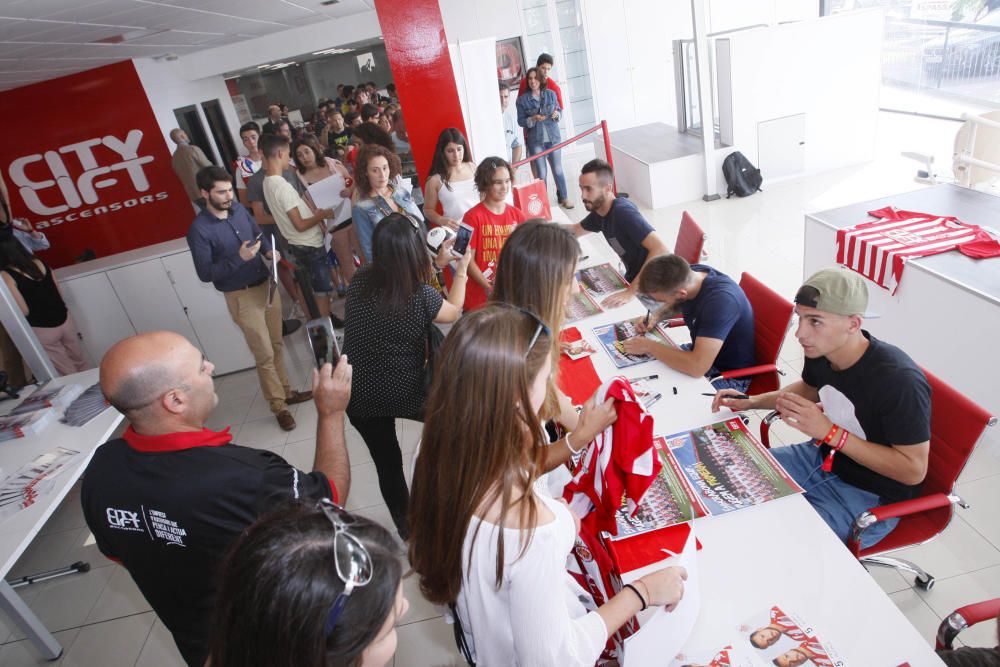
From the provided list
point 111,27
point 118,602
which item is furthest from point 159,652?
point 111,27

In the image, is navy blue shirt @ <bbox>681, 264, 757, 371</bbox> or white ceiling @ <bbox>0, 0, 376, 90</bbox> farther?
white ceiling @ <bbox>0, 0, 376, 90</bbox>

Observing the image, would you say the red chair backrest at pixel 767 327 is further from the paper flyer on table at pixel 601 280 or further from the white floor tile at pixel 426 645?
the white floor tile at pixel 426 645

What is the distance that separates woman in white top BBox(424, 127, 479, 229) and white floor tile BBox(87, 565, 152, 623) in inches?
123

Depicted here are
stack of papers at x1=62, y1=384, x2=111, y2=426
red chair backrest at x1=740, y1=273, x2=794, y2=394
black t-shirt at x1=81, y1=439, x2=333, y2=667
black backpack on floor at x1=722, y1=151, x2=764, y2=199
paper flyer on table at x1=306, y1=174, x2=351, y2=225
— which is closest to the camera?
black t-shirt at x1=81, y1=439, x2=333, y2=667

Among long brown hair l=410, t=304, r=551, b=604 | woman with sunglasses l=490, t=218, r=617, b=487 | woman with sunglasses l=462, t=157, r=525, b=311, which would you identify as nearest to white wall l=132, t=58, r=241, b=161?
woman with sunglasses l=462, t=157, r=525, b=311

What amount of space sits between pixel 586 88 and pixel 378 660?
1087 cm

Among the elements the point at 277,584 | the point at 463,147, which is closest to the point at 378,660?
the point at 277,584

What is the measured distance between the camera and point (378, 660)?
3.20 ft

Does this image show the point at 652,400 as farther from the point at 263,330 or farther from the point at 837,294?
the point at 263,330

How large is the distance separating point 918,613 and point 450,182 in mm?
4073

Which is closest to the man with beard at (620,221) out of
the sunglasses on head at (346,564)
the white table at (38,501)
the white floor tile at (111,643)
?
the sunglasses on head at (346,564)

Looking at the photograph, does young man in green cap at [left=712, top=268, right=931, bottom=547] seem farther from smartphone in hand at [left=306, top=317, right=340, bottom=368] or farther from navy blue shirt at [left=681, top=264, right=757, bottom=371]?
smartphone in hand at [left=306, top=317, right=340, bottom=368]

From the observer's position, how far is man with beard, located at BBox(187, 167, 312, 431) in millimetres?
3941

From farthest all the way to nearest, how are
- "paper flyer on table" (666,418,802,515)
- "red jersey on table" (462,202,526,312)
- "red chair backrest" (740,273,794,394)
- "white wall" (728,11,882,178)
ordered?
"white wall" (728,11,882,178)
"red jersey on table" (462,202,526,312)
"red chair backrest" (740,273,794,394)
"paper flyer on table" (666,418,802,515)
